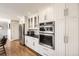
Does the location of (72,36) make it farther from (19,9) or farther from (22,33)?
(19,9)

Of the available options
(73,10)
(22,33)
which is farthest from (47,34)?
(73,10)

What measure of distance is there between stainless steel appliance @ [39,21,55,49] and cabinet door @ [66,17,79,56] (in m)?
0.22

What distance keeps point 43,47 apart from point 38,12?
0.57 metres

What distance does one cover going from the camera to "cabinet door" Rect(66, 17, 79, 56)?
5.74ft

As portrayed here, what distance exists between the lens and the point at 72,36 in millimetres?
1770

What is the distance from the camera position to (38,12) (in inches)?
72.9

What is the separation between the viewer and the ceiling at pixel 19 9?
175cm

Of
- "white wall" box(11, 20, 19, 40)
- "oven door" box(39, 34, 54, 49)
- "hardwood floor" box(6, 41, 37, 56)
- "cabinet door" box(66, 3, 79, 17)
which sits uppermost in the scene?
"cabinet door" box(66, 3, 79, 17)

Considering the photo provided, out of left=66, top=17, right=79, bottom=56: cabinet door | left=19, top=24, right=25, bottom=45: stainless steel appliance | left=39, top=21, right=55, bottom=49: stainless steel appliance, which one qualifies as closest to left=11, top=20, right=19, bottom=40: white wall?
left=19, top=24, right=25, bottom=45: stainless steel appliance

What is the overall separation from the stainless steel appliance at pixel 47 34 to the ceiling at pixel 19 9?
262mm

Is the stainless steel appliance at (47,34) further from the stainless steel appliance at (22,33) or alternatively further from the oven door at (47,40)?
the stainless steel appliance at (22,33)

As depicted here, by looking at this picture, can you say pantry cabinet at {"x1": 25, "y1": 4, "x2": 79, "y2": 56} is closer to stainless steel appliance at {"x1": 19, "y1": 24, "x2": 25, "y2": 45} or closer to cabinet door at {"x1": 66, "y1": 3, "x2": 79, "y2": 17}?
cabinet door at {"x1": 66, "y1": 3, "x2": 79, "y2": 17}

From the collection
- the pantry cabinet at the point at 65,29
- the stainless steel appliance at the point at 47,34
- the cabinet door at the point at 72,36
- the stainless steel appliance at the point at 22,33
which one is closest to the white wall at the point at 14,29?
the stainless steel appliance at the point at 22,33

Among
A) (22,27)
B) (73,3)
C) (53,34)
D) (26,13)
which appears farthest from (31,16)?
(73,3)
